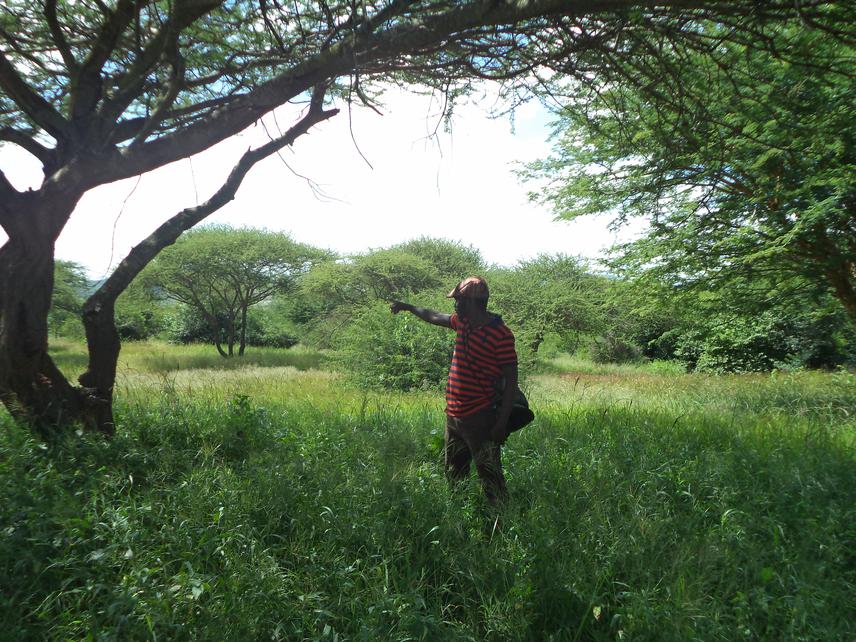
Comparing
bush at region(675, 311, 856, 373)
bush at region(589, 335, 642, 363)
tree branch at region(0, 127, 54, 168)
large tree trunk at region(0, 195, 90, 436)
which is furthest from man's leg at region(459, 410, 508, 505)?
bush at region(589, 335, 642, 363)

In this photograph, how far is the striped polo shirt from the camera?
3168 mm

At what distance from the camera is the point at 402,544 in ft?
9.17

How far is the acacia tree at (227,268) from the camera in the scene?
2180cm

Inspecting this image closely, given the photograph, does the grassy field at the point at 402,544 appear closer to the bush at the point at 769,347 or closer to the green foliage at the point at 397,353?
the green foliage at the point at 397,353

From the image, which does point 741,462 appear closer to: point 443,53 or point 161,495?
point 443,53

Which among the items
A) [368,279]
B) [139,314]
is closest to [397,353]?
[368,279]

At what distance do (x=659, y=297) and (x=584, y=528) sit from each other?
27.3 feet

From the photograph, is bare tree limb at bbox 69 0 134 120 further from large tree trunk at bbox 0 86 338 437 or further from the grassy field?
the grassy field

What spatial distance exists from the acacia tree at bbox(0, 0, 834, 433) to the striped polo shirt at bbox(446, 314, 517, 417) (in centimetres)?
194

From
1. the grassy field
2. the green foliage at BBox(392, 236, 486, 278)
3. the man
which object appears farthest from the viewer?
the green foliage at BBox(392, 236, 486, 278)

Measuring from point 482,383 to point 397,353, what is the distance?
8.99m

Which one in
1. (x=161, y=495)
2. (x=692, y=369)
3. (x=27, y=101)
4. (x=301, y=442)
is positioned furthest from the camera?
(x=692, y=369)

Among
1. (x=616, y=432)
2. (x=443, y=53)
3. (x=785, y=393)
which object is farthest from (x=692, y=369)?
(x=443, y=53)

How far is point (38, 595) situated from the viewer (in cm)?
236
